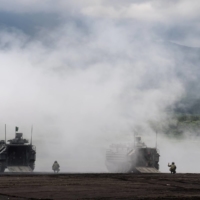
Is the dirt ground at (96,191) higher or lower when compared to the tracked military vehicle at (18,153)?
lower

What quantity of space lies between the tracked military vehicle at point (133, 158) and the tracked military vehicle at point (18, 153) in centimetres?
1231

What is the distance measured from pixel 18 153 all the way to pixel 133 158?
660 inches

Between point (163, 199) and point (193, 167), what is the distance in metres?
71.7

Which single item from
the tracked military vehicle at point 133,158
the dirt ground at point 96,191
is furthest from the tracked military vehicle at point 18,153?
the dirt ground at point 96,191

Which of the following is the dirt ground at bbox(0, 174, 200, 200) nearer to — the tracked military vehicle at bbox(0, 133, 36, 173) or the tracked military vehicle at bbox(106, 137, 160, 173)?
the tracked military vehicle at bbox(0, 133, 36, 173)

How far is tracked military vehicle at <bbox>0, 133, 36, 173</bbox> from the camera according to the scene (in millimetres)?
80438

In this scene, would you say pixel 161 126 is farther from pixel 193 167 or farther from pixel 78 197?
A: pixel 78 197

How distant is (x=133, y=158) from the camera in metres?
83.5

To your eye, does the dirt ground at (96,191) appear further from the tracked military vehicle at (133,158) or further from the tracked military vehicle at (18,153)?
the tracked military vehicle at (133,158)

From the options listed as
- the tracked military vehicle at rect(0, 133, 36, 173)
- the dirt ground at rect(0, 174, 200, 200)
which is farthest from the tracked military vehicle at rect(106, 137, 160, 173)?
the dirt ground at rect(0, 174, 200, 200)

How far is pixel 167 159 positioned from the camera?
111 meters

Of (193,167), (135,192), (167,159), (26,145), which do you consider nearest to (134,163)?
(26,145)

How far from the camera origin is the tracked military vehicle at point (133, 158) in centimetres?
8325

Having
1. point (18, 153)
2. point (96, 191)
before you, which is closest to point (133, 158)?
point (18, 153)
